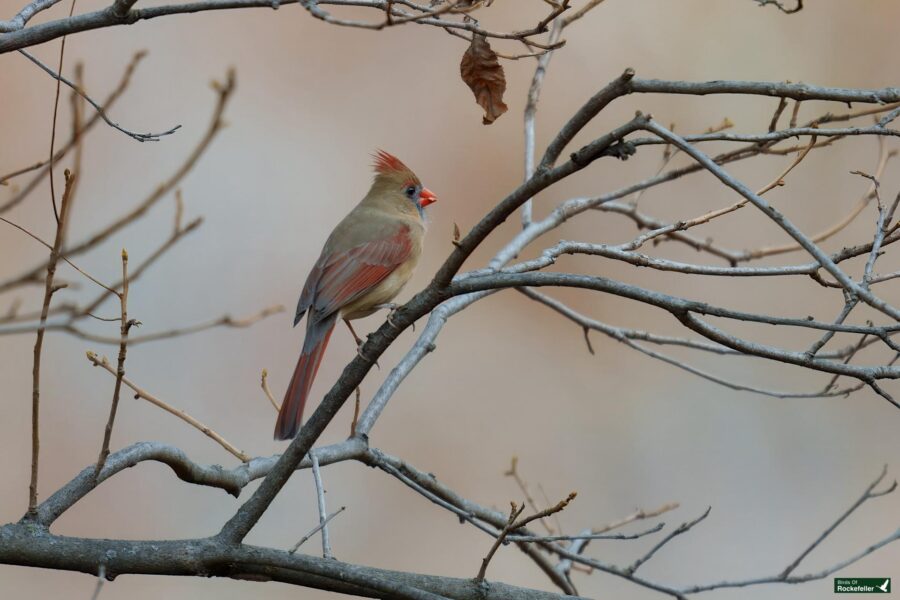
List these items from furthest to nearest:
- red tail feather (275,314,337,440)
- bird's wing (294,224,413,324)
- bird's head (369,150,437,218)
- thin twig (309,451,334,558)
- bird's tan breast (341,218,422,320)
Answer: bird's head (369,150,437,218) < bird's tan breast (341,218,422,320) < bird's wing (294,224,413,324) < red tail feather (275,314,337,440) < thin twig (309,451,334,558)

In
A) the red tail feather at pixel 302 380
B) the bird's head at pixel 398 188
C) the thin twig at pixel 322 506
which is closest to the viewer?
the thin twig at pixel 322 506

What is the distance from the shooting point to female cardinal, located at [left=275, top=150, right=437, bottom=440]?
10.2 feet

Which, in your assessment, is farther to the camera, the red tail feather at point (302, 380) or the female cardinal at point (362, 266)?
the female cardinal at point (362, 266)

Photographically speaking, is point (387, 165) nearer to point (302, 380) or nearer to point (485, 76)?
point (302, 380)

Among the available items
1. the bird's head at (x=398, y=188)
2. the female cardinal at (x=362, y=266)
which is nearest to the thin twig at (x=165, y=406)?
the female cardinal at (x=362, y=266)

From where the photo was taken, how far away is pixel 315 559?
6.31ft

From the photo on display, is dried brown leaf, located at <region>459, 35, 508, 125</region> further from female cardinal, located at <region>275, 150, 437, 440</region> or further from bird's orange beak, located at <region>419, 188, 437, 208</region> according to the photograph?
bird's orange beak, located at <region>419, 188, 437, 208</region>

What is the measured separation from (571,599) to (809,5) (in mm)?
4460

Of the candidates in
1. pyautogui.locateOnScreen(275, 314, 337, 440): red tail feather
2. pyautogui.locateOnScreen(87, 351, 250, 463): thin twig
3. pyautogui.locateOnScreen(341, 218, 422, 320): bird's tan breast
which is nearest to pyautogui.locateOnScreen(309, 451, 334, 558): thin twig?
pyautogui.locateOnScreen(87, 351, 250, 463): thin twig

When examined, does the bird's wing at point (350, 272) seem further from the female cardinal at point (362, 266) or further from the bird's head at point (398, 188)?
A: the bird's head at point (398, 188)

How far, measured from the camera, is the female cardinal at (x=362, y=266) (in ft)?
10.2

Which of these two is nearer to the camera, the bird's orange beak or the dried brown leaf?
the dried brown leaf

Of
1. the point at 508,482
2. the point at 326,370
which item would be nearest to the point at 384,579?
the point at 326,370

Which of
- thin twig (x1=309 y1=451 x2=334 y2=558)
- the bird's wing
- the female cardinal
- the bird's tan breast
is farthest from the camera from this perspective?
the bird's tan breast
